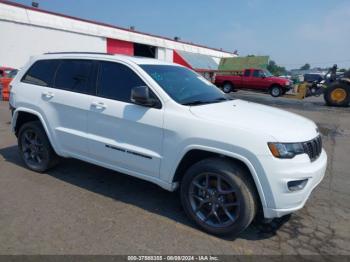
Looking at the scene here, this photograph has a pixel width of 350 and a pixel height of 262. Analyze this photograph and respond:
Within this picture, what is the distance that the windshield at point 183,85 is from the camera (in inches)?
148

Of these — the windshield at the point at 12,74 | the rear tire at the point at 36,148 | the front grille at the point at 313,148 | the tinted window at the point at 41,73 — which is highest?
the tinted window at the point at 41,73

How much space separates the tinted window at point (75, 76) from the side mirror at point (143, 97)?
95 cm

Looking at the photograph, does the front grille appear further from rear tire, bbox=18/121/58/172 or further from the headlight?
rear tire, bbox=18/121/58/172

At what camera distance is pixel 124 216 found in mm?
3684

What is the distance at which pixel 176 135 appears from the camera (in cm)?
343

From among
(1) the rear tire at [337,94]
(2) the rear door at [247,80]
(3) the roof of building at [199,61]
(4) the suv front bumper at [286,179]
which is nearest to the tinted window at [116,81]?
(4) the suv front bumper at [286,179]

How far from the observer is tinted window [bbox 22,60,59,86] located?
4699 millimetres

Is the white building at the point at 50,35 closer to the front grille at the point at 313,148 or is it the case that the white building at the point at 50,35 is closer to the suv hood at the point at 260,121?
the suv hood at the point at 260,121

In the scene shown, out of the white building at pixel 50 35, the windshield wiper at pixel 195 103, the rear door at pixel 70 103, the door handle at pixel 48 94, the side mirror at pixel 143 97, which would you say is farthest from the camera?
the white building at pixel 50 35

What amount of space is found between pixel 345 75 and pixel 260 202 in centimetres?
1722

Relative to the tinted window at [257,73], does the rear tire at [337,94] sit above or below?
below

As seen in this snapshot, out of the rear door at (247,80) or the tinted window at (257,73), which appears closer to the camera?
the tinted window at (257,73)

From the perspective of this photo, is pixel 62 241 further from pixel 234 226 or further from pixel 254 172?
pixel 254 172

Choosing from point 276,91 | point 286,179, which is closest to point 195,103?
point 286,179
